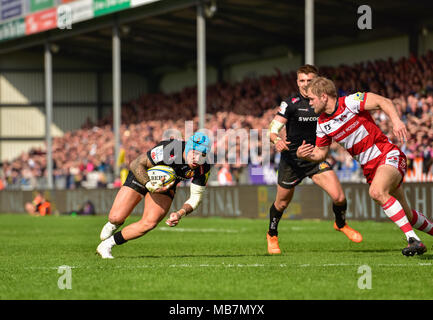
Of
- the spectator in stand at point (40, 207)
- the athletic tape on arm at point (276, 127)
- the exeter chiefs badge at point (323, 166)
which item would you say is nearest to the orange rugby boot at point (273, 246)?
the exeter chiefs badge at point (323, 166)

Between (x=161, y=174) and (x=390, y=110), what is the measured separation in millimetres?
3077

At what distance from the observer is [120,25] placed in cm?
3497

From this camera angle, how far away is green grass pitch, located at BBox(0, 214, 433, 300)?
7633 mm

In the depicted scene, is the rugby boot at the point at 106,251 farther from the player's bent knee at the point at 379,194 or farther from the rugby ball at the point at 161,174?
the player's bent knee at the point at 379,194

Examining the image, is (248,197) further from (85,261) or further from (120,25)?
(85,261)

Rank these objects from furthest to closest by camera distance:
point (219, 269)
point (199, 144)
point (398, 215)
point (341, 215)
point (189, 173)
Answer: point (341, 215)
point (189, 173)
point (199, 144)
point (398, 215)
point (219, 269)

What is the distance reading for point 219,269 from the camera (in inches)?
379

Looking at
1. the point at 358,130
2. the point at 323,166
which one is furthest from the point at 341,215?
the point at 358,130

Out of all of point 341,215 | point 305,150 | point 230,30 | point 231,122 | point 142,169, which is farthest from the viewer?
point 230,30

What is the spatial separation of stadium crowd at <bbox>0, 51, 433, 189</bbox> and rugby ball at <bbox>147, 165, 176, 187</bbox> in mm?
11989

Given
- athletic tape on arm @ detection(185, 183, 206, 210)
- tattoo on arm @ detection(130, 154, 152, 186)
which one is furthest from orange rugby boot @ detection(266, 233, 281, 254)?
tattoo on arm @ detection(130, 154, 152, 186)

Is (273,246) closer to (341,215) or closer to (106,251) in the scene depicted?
(341,215)
